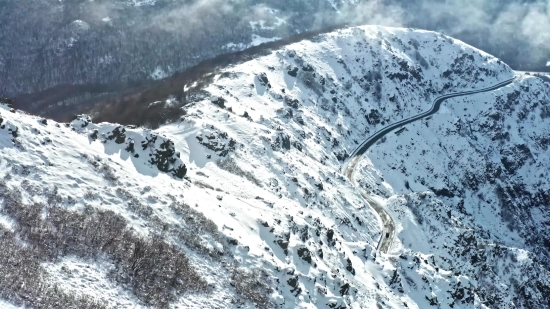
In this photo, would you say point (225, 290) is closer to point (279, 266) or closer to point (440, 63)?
point (279, 266)

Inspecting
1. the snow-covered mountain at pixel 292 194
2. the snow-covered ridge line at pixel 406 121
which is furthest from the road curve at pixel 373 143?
the snow-covered mountain at pixel 292 194

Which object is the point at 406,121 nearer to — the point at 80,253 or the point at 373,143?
the point at 373,143

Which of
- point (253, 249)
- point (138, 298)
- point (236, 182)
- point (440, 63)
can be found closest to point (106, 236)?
point (138, 298)

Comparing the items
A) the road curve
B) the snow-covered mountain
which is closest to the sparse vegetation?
the snow-covered mountain

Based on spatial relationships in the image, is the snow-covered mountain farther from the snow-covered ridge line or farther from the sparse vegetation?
the snow-covered ridge line

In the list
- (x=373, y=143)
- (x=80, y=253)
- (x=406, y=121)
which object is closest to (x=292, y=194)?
(x=80, y=253)
